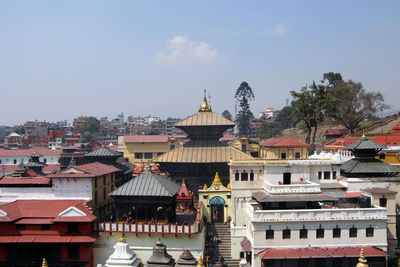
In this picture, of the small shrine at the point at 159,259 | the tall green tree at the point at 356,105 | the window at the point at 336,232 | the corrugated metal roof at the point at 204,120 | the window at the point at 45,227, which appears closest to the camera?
the small shrine at the point at 159,259

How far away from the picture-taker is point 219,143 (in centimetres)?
4775

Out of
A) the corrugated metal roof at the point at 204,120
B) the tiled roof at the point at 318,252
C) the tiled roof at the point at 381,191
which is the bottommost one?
the tiled roof at the point at 318,252

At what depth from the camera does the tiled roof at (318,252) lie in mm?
28609

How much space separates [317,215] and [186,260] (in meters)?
10.1

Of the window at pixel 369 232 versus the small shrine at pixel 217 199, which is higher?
the small shrine at pixel 217 199

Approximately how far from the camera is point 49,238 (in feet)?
101

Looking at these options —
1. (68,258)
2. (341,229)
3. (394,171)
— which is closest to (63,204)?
(68,258)

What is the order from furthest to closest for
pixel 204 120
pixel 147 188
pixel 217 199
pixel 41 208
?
pixel 204 120, pixel 217 199, pixel 41 208, pixel 147 188

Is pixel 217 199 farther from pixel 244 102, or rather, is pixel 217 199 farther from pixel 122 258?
pixel 244 102

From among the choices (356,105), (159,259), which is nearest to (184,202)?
(159,259)

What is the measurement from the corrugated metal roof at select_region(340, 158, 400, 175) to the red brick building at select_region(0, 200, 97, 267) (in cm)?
2235

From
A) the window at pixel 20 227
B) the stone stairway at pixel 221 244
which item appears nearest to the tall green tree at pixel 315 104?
the stone stairway at pixel 221 244

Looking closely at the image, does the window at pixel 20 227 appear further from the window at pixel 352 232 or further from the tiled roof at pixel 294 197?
the window at pixel 352 232

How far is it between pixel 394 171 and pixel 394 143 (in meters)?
17.3
